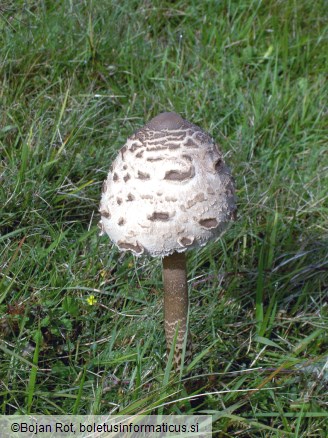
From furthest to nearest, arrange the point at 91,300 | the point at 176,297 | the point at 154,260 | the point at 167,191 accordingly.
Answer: the point at 154,260, the point at 91,300, the point at 176,297, the point at 167,191

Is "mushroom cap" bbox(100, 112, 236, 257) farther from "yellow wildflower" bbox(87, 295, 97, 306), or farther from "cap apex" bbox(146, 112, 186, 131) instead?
"yellow wildflower" bbox(87, 295, 97, 306)

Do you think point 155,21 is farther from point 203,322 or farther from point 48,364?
point 48,364

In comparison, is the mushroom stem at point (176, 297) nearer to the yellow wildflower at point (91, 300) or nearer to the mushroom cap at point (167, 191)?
the mushroom cap at point (167, 191)

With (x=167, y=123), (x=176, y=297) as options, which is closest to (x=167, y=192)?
(x=167, y=123)

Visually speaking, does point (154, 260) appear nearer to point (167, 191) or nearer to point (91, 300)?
point (91, 300)

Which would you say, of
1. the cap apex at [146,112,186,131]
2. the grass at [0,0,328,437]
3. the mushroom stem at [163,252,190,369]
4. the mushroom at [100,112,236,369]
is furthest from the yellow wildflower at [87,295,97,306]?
the cap apex at [146,112,186,131]

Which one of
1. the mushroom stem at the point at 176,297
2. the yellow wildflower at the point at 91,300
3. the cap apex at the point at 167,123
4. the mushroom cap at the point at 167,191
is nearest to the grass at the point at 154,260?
the yellow wildflower at the point at 91,300
